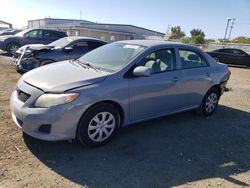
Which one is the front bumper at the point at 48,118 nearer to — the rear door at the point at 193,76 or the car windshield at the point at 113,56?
the car windshield at the point at 113,56

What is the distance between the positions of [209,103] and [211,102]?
75 millimetres

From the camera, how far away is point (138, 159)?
4098 mm

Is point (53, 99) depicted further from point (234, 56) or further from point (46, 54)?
point (234, 56)

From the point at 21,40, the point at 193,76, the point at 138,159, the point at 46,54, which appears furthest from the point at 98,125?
the point at 21,40

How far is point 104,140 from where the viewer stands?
4.41 metres

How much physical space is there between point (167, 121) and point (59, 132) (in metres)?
2.60

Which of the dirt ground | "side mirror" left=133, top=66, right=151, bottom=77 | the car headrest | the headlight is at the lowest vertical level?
the dirt ground

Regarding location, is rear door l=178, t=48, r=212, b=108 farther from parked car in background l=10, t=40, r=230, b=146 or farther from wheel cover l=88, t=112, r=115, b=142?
wheel cover l=88, t=112, r=115, b=142

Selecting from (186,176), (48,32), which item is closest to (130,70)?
(186,176)

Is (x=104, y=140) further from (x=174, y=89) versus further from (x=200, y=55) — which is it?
(x=200, y=55)

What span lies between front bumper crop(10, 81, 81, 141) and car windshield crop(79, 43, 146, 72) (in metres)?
1.07

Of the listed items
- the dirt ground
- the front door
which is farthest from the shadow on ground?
the front door

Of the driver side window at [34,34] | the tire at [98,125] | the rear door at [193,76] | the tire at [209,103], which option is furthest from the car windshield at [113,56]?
the driver side window at [34,34]

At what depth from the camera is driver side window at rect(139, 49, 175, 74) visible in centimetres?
493
